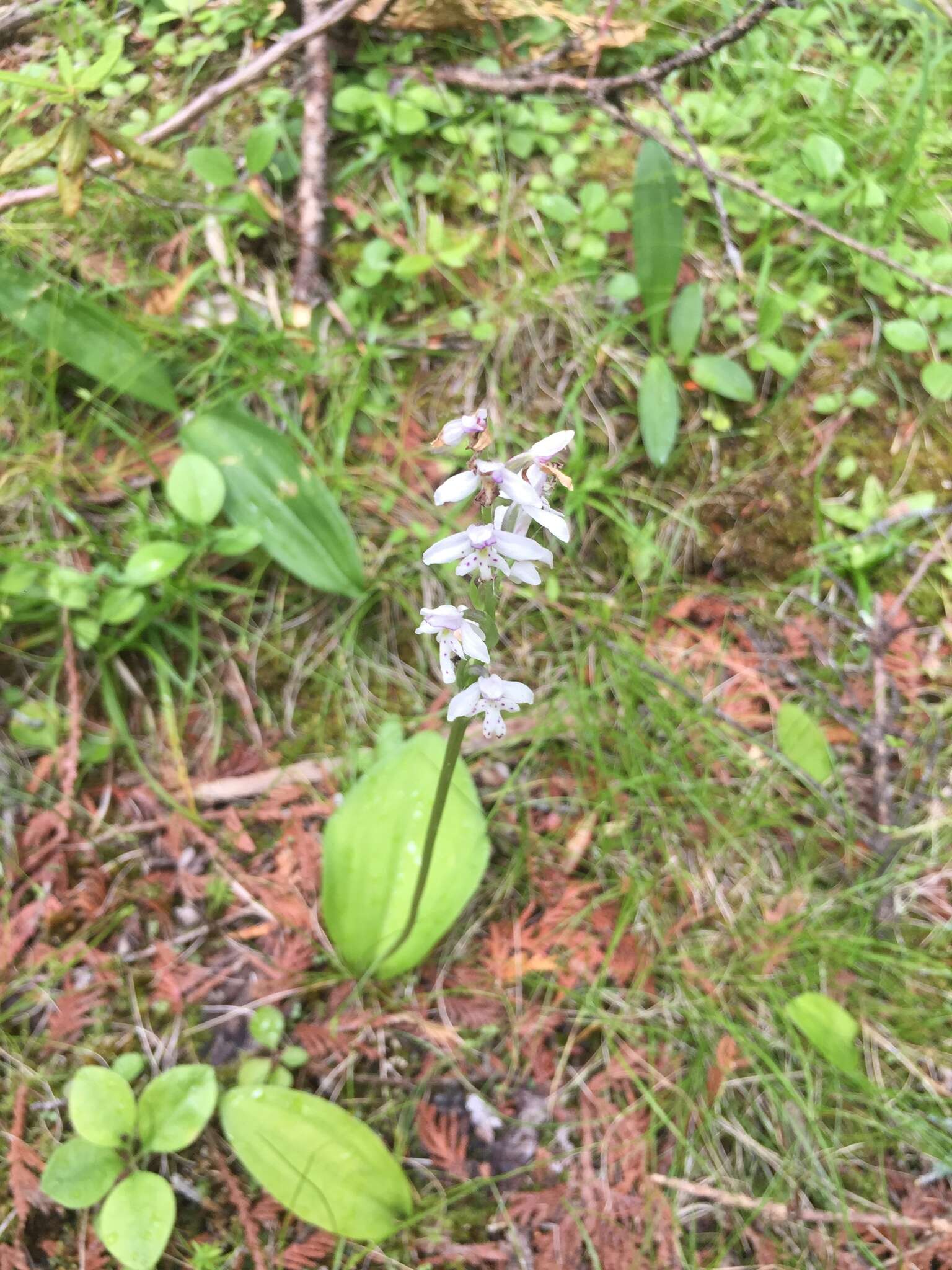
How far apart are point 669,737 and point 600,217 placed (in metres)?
1.65

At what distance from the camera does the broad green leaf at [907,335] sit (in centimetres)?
267

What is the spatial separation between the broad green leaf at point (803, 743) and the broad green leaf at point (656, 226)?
1260mm

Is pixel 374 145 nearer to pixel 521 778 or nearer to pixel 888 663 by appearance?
pixel 521 778

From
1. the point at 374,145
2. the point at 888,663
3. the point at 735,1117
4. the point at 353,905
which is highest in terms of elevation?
the point at 374,145

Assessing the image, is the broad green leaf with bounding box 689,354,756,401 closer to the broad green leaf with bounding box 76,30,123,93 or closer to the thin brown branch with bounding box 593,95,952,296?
the thin brown branch with bounding box 593,95,952,296

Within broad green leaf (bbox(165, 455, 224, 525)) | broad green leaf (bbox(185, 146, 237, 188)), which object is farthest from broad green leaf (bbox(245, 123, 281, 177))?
broad green leaf (bbox(165, 455, 224, 525))

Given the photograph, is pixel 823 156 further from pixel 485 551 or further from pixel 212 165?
pixel 485 551

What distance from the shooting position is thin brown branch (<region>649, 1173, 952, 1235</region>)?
6.48 ft

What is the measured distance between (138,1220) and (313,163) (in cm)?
284

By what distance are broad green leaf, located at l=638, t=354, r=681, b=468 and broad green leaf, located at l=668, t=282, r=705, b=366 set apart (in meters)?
0.11

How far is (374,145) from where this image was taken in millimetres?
2643

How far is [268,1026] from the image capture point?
81.4 inches

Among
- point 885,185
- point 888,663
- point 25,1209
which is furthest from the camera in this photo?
point 885,185

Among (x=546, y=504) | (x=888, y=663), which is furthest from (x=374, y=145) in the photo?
(x=888, y=663)
